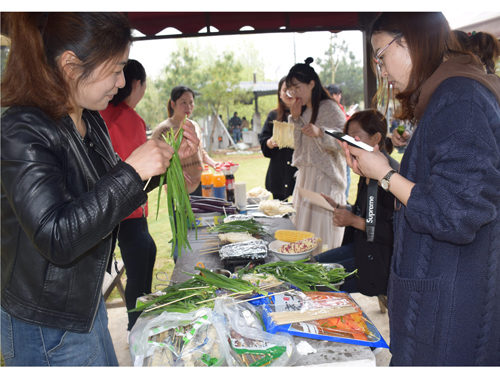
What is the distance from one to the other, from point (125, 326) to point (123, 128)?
204 cm

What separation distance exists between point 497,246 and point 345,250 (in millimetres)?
2042

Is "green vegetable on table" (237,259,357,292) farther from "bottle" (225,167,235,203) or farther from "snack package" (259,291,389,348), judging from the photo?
"bottle" (225,167,235,203)

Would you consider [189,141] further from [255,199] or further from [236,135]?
[236,135]

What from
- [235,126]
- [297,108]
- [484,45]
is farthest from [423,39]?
[235,126]

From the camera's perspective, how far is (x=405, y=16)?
1459mm

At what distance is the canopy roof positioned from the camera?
4.48 metres

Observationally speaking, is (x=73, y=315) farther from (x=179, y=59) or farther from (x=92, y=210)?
(x=179, y=59)

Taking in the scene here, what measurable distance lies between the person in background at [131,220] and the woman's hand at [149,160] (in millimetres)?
1703

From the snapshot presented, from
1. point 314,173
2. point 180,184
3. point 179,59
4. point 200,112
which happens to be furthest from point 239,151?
point 180,184

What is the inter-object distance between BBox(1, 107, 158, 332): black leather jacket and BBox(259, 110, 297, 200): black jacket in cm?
392

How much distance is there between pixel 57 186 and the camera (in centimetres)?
120

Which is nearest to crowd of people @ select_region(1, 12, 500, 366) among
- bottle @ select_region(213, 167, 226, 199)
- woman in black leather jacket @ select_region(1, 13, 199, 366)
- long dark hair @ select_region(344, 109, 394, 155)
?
woman in black leather jacket @ select_region(1, 13, 199, 366)

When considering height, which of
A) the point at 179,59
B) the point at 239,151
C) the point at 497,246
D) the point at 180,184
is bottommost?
the point at 239,151

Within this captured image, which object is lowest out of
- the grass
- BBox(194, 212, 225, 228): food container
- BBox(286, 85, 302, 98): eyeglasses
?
the grass
